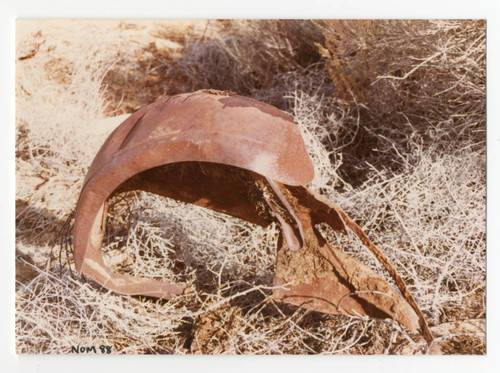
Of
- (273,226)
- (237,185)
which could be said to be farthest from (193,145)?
(273,226)

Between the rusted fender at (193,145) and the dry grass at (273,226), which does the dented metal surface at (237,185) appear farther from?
the dry grass at (273,226)

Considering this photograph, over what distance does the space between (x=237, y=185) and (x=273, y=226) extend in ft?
1.07

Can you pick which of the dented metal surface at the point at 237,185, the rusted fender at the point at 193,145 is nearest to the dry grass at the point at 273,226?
the dented metal surface at the point at 237,185

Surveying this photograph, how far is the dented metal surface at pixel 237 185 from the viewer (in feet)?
4.69

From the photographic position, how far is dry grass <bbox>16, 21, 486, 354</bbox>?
72.8 inches

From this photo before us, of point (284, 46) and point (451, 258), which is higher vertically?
point (284, 46)

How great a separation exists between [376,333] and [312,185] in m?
0.71

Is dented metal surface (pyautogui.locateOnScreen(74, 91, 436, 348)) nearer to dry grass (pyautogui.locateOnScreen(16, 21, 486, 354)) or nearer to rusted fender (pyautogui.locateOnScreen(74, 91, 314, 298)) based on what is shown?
rusted fender (pyautogui.locateOnScreen(74, 91, 314, 298))

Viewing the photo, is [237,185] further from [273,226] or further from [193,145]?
[193,145]

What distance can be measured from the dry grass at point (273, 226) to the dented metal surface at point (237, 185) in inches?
6.9

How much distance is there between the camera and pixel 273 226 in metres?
2.10
